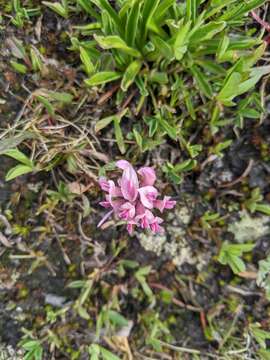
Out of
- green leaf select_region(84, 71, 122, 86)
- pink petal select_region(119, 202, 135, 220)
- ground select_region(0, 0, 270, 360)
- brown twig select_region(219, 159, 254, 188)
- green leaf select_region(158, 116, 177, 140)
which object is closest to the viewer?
pink petal select_region(119, 202, 135, 220)

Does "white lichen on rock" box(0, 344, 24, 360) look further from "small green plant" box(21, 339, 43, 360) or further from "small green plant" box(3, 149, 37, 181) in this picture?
"small green plant" box(3, 149, 37, 181)

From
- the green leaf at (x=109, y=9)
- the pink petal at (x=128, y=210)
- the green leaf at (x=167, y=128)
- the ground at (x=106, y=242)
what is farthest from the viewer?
the ground at (x=106, y=242)

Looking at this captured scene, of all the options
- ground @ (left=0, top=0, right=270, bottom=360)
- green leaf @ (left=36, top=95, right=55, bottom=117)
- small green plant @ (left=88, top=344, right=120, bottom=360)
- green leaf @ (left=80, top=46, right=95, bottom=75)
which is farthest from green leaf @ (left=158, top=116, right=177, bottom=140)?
small green plant @ (left=88, top=344, right=120, bottom=360)

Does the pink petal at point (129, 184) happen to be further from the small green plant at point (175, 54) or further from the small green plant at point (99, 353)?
the small green plant at point (99, 353)

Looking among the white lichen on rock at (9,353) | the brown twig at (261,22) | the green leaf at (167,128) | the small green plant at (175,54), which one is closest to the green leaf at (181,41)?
the small green plant at (175,54)

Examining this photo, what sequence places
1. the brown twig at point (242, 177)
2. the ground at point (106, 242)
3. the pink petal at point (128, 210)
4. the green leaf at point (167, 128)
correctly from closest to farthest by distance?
1. the pink petal at point (128, 210)
2. the green leaf at point (167, 128)
3. the ground at point (106, 242)
4. the brown twig at point (242, 177)


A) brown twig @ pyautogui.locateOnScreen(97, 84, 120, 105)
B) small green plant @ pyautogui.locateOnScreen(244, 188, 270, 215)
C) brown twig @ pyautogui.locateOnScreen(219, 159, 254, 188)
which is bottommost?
small green plant @ pyautogui.locateOnScreen(244, 188, 270, 215)

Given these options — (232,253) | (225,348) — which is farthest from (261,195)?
(225,348)
